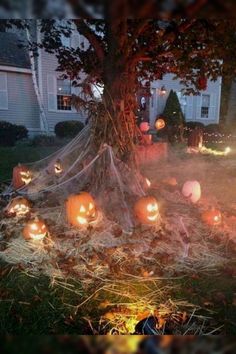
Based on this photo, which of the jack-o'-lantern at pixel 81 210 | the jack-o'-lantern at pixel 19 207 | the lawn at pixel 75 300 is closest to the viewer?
the lawn at pixel 75 300

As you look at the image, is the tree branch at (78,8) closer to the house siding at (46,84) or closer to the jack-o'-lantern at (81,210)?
the jack-o'-lantern at (81,210)

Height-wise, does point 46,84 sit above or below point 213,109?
above

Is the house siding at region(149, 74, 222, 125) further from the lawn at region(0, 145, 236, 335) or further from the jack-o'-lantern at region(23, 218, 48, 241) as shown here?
the lawn at region(0, 145, 236, 335)

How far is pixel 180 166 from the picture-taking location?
32.8 ft

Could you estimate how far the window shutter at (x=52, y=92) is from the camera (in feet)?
66.5

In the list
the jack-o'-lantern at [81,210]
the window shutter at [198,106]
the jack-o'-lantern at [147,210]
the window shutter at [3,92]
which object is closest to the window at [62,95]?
the window shutter at [3,92]

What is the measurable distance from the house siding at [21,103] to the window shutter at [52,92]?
2.79 ft

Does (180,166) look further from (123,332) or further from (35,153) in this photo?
(123,332)

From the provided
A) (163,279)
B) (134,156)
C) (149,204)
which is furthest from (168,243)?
(134,156)

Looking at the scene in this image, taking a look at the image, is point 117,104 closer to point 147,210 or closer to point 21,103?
point 147,210

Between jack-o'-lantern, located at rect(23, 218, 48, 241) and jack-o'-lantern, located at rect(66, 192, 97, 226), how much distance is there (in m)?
0.40

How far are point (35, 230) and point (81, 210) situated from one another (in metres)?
0.62

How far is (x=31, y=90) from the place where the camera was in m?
20.5

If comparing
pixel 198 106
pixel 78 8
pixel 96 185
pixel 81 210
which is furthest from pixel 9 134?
pixel 78 8
